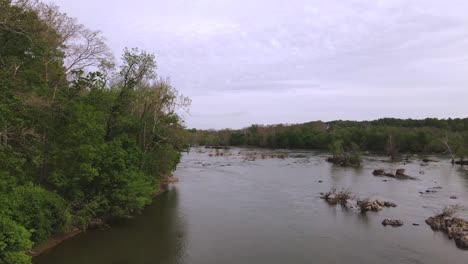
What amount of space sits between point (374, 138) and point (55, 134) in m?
80.4

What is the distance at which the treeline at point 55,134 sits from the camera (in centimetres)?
1492

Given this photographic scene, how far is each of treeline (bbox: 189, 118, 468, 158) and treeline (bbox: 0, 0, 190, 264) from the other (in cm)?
3713

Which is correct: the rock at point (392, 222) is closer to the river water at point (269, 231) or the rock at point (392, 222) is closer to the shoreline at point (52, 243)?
the river water at point (269, 231)

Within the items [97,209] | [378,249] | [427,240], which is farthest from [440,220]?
[97,209]

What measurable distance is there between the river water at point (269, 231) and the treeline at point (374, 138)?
92.3 feet

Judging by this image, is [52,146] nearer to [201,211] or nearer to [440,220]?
[201,211]

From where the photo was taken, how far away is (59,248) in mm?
19578

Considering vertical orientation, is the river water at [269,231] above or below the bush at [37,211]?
below

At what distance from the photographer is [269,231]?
23547mm

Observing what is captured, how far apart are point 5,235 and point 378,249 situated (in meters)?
17.2

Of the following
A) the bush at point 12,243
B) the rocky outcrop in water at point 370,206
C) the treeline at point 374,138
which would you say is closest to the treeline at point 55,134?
the bush at point 12,243

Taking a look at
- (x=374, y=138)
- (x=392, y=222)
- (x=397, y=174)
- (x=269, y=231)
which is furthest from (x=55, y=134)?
(x=374, y=138)

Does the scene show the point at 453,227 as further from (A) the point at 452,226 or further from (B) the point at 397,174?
(B) the point at 397,174

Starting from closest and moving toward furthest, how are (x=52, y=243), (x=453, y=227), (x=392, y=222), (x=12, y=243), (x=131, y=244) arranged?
(x=12, y=243) < (x=52, y=243) < (x=131, y=244) < (x=453, y=227) < (x=392, y=222)
